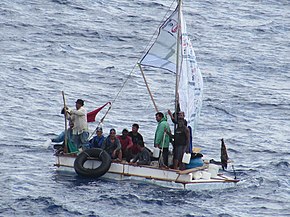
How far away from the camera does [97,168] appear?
3672cm

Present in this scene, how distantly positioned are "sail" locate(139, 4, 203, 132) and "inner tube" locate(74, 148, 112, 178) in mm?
3031

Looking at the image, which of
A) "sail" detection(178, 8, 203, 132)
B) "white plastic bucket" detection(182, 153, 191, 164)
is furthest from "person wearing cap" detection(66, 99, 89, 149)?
"white plastic bucket" detection(182, 153, 191, 164)

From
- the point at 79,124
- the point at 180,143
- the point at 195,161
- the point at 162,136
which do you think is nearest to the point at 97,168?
the point at 79,124

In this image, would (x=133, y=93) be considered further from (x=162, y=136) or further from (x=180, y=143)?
(x=180, y=143)

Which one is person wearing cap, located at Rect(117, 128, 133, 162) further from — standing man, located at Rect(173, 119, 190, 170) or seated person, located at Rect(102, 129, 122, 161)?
standing man, located at Rect(173, 119, 190, 170)

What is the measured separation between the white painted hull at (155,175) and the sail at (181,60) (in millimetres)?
1966

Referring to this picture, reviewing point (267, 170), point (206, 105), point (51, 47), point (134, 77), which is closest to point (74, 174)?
point (267, 170)

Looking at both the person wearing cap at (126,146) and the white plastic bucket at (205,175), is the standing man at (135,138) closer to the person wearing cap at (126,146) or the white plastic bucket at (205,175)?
the person wearing cap at (126,146)

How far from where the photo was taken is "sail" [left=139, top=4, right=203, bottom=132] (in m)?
37.2

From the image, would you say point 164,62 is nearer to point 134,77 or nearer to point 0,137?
point 0,137

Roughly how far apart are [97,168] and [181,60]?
4554 mm

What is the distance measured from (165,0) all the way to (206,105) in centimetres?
2595

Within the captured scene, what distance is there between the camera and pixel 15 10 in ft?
225

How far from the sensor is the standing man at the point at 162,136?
37.0 m
